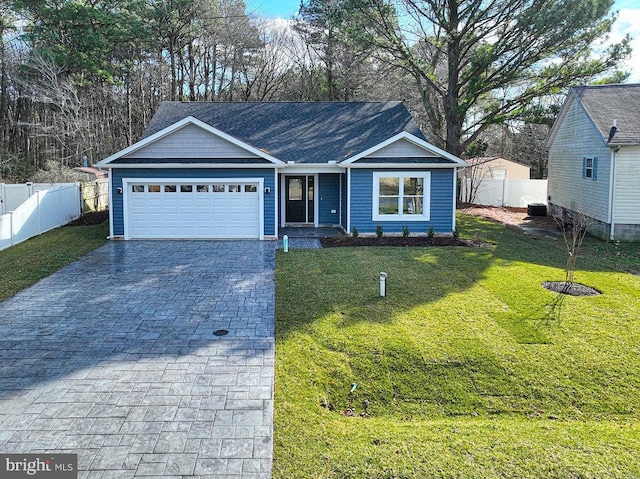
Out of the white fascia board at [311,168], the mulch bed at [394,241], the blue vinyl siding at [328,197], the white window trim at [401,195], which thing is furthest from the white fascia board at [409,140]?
the blue vinyl siding at [328,197]

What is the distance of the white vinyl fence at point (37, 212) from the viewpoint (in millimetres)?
15164

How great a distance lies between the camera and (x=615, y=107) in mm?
18141

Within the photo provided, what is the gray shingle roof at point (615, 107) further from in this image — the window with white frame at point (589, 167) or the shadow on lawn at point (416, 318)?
the shadow on lawn at point (416, 318)

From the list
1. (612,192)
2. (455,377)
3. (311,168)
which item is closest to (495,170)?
(612,192)

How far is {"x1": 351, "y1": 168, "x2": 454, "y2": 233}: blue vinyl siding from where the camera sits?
666 inches

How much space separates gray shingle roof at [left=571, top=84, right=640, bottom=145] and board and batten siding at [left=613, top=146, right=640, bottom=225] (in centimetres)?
53

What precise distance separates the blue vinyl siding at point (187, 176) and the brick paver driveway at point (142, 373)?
5.40 metres

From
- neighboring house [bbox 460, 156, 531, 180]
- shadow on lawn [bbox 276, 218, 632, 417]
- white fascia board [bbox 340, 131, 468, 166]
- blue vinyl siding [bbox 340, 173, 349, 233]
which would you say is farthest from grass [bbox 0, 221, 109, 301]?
neighboring house [bbox 460, 156, 531, 180]

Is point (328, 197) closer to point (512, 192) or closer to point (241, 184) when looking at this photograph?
point (241, 184)

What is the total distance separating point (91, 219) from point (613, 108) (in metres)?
20.5

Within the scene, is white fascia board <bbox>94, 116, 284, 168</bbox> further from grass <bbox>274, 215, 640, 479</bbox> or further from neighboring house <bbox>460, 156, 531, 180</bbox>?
neighboring house <bbox>460, 156, 531, 180</bbox>

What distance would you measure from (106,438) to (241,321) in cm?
364

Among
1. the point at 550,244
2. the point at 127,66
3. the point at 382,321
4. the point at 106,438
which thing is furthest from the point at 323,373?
the point at 127,66

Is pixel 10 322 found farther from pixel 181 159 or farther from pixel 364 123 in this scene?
pixel 364 123
